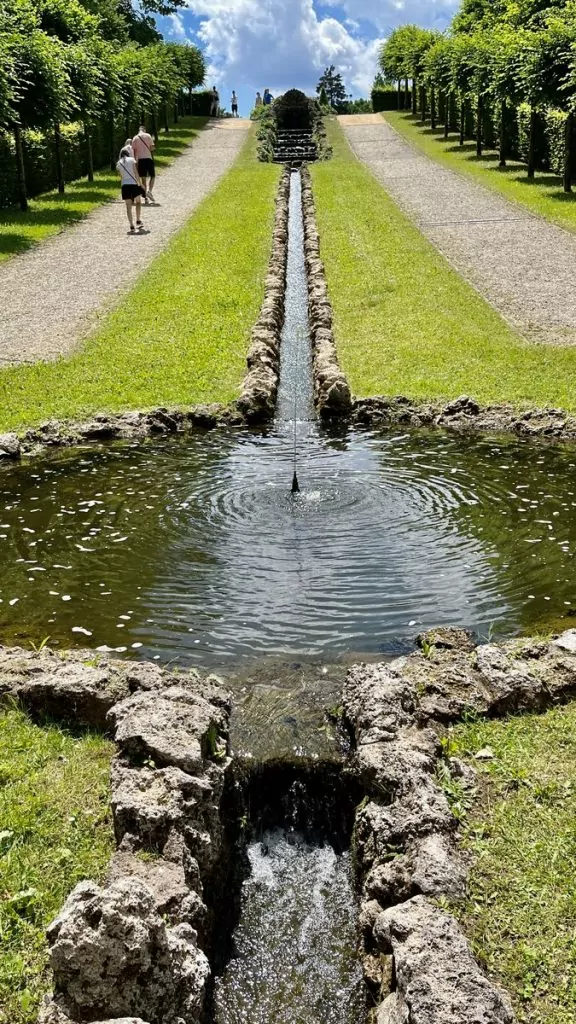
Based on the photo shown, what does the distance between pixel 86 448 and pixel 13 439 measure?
0.87 meters

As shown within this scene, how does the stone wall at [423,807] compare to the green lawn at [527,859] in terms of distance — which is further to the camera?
the green lawn at [527,859]

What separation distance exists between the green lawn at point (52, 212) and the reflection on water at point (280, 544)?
14606 mm

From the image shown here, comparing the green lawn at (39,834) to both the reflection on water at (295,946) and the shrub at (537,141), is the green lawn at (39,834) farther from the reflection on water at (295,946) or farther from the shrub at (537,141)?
the shrub at (537,141)

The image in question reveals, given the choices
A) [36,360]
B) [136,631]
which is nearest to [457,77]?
[36,360]

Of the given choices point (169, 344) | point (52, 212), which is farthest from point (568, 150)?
point (169, 344)

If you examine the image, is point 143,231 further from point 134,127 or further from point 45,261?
point 134,127

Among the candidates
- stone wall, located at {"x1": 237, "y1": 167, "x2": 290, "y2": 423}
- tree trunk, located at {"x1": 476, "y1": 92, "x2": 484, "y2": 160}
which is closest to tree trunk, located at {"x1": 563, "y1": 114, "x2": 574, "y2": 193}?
tree trunk, located at {"x1": 476, "y1": 92, "x2": 484, "y2": 160}

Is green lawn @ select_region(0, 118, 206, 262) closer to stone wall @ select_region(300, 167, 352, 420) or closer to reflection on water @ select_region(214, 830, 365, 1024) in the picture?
stone wall @ select_region(300, 167, 352, 420)

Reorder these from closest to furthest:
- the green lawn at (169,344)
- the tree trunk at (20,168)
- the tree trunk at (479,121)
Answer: the green lawn at (169,344)
the tree trunk at (20,168)
the tree trunk at (479,121)

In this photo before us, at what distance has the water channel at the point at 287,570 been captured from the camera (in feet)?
15.5

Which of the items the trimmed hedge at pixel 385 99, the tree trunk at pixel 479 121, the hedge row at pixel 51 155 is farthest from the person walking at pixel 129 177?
the trimmed hedge at pixel 385 99

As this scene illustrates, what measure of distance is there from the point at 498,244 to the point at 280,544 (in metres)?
17.3

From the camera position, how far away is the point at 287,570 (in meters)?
8.05

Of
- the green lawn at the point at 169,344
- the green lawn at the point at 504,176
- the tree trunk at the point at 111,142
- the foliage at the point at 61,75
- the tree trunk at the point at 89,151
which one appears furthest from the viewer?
the tree trunk at the point at 111,142
